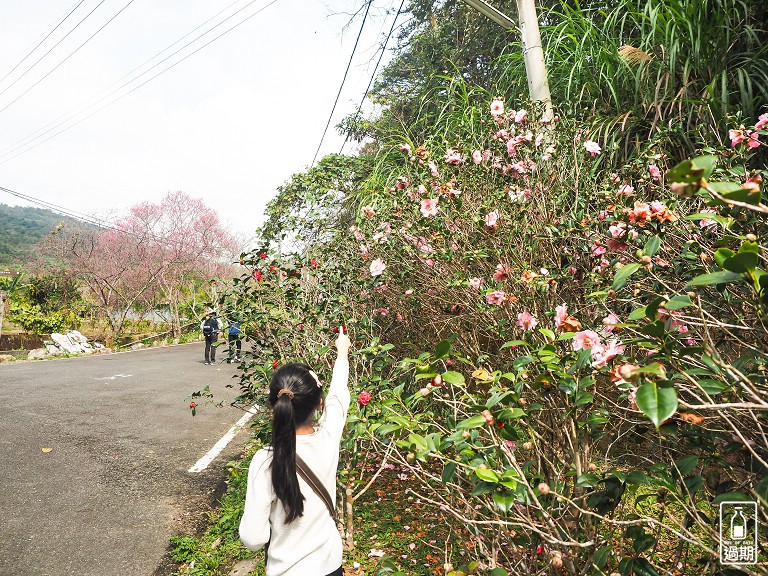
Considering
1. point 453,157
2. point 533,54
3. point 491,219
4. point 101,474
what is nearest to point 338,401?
point 491,219

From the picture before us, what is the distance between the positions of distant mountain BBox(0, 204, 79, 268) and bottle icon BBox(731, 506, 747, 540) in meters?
29.1

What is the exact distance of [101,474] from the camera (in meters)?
4.69

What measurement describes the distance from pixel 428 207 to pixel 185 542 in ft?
9.51

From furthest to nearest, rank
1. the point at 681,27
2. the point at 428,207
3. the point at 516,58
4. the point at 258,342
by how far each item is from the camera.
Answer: the point at 516,58
the point at 681,27
the point at 258,342
the point at 428,207

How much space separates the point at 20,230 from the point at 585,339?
2606 inches

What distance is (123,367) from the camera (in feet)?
41.8

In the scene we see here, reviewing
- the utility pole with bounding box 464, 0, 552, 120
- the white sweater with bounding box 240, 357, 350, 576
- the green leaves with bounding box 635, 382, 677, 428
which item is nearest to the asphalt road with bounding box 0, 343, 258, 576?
the white sweater with bounding box 240, 357, 350, 576

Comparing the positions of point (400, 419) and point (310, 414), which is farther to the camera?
point (310, 414)

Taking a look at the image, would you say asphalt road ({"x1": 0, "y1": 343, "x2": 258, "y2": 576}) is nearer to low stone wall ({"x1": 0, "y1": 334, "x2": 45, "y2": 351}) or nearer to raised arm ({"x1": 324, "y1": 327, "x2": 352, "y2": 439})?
raised arm ({"x1": 324, "y1": 327, "x2": 352, "y2": 439})

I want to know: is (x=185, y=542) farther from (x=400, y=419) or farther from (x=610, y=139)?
(x=610, y=139)

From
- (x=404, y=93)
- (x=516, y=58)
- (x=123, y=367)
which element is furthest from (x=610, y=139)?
(x=123, y=367)

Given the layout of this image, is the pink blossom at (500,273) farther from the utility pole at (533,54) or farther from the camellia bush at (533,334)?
the utility pole at (533,54)

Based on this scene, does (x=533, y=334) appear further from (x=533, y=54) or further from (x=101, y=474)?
(x=101, y=474)

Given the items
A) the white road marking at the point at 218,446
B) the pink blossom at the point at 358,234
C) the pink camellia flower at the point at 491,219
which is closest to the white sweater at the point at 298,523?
the pink camellia flower at the point at 491,219
